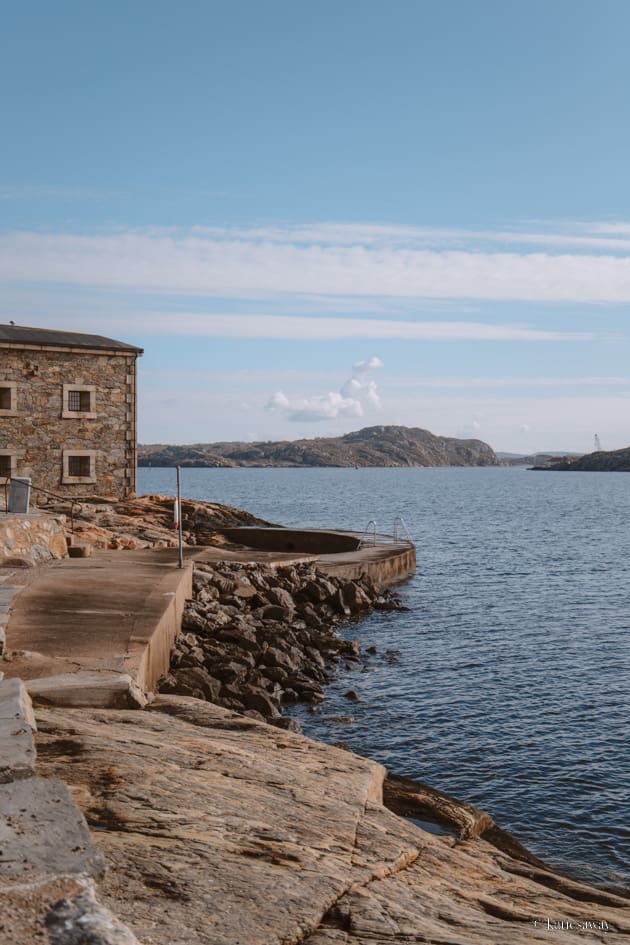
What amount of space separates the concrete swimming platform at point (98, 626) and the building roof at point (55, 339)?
10451mm

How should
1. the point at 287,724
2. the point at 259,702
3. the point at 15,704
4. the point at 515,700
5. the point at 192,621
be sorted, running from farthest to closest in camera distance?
the point at 192,621 → the point at 515,700 → the point at 259,702 → the point at 287,724 → the point at 15,704

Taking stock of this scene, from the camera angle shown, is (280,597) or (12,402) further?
(12,402)

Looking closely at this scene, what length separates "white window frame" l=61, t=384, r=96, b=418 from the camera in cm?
2970

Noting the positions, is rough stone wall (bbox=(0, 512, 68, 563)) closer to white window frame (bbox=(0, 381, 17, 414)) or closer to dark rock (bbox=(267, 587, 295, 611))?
dark rock (bbox=(267, 587, 295, 611))

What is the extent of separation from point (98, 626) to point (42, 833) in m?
7.66

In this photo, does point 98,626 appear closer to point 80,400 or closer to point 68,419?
point 68,419

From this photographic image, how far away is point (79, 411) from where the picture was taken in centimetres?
3006

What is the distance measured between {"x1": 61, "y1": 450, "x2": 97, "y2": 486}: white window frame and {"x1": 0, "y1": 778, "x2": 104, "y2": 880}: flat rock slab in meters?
25.9

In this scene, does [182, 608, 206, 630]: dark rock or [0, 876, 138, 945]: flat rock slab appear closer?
[0, 876, 138, 945]: flat rock slab

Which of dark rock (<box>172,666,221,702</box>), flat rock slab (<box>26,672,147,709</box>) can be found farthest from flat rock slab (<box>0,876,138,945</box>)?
dark rock (<box>172,666,221,702</box>)

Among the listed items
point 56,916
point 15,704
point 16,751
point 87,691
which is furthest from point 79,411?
point 56,916

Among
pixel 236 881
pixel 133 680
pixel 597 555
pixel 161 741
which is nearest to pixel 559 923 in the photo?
pixel 236 881

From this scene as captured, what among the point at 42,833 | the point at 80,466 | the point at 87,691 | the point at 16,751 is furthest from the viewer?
the point at 80,466

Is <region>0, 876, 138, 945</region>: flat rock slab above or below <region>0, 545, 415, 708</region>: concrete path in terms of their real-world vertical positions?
above
